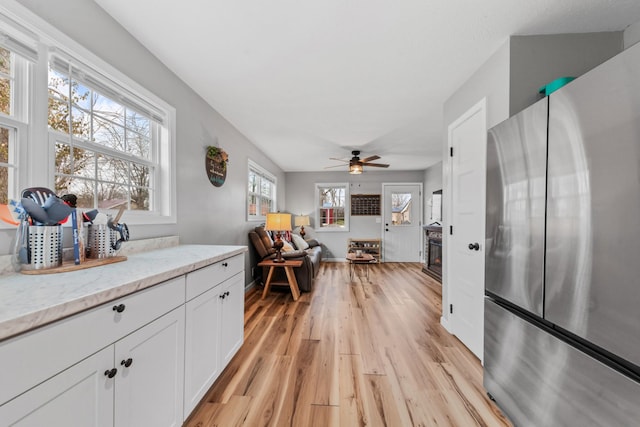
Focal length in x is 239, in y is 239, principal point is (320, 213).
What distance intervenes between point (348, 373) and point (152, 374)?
129 centimetres

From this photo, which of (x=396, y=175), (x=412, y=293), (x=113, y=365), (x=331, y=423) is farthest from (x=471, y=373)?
(x=396, y=175)

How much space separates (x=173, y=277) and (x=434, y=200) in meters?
5.46

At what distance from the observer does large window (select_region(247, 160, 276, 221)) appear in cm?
428

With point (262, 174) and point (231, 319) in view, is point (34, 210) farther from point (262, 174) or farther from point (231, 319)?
point (262, 174)

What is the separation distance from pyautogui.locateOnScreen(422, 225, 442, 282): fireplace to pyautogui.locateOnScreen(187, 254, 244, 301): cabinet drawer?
388cm

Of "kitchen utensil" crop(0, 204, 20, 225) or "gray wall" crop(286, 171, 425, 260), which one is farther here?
"gray wall" crop(286, 171, 425, 260)

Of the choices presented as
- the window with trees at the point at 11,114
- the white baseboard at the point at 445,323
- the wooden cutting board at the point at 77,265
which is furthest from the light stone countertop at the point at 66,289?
the white baseboard at the point at 445,323

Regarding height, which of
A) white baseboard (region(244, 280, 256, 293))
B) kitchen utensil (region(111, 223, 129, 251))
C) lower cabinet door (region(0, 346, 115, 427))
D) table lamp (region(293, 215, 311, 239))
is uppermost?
kitchen utensil (region(111, 223, 129, 251))

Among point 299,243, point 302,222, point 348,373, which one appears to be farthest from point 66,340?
point 302,222

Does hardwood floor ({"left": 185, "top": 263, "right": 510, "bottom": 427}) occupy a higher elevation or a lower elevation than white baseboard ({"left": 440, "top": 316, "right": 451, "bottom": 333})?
lower

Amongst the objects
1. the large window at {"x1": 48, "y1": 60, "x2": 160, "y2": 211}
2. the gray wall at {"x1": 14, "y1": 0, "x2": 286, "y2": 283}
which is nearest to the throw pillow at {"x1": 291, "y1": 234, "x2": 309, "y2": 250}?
the gray wall at {"x1": 14, "y1": 0, "x2": 286, "y2": 283}

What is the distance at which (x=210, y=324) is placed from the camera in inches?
58.7

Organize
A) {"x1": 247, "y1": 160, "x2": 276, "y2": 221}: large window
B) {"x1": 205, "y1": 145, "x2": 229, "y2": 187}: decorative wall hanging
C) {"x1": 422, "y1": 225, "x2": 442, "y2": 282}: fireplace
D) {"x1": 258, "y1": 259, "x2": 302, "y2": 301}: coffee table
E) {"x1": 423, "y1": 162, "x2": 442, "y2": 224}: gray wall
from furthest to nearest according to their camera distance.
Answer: {"x1": 423, "y1": 162, "x2": 442, "y2": 224}: gray wall → {"x1": 422, "y1": 225, "x2": 442, "y2": 282}: fireplace → {"x1": 247, "y1": 160, "x2": 276, "y2": 221}: large window → {"x1": 258, "y1": 259, "x2": 302, "y2": 301}: coffee table → {"x1": 205, "y1": 145, "x2": 229, "y2": 187}: decorative wall hanging

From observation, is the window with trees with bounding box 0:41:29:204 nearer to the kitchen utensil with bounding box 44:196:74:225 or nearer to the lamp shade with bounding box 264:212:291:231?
the kitchen utensil with bounding box 44:196:74:225
